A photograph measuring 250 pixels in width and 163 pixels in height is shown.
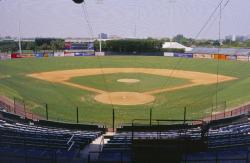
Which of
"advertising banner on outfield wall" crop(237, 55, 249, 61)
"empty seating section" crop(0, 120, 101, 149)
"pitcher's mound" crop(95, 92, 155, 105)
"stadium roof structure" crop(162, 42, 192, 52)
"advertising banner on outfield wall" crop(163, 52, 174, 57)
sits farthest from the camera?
"stadium roof structure" crop(162, 42, 192, 52)

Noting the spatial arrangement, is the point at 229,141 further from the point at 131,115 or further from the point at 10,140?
the point at 131,115

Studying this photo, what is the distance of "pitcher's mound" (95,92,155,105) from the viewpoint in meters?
23.9

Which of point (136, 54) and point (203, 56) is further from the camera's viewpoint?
point (136, 54)

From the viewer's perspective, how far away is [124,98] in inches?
999

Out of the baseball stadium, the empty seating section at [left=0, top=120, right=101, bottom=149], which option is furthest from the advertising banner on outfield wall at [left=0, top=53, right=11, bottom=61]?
the empty seating section at [left=0, top=120, right=101, bottom=149]

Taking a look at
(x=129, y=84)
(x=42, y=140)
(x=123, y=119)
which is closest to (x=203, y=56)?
(x=129, y=84)

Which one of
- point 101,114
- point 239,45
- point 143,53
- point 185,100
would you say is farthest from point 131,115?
point 143,53

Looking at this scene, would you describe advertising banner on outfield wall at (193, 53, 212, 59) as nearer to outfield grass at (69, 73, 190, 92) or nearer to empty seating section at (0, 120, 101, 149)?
outfield grass at (69, 73, 190, 92)

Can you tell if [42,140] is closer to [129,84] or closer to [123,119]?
[123,119]

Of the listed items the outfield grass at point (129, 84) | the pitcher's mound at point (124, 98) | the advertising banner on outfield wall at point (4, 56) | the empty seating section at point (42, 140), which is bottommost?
the pitcher's mound at point (124, 98)

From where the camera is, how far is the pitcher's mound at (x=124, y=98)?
23.9m

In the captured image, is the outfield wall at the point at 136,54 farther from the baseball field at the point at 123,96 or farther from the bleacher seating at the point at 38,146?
the bleacher seating at the point at 38,146

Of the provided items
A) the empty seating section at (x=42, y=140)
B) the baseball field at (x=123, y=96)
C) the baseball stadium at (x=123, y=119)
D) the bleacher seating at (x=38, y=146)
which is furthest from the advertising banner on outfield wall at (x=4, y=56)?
the empty seating section at (x=42, y=140)

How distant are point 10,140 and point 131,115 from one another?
10096mm
